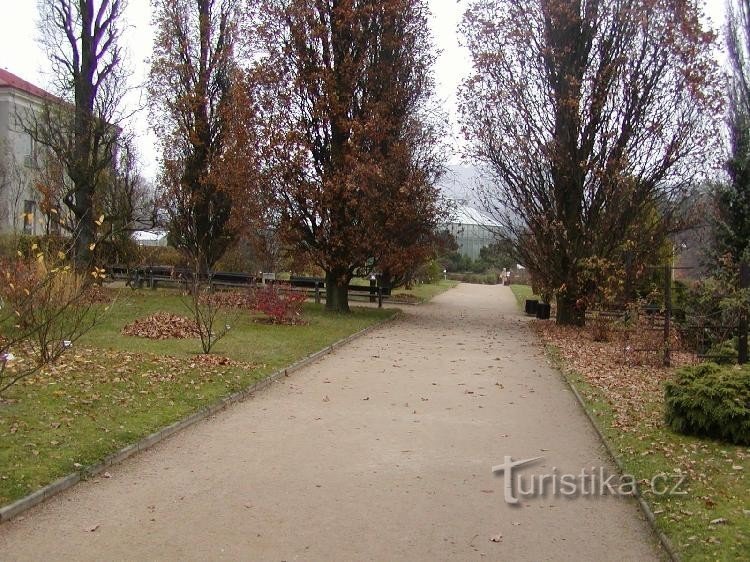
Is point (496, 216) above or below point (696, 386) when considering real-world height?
above

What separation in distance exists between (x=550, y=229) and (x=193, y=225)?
50.6 ft

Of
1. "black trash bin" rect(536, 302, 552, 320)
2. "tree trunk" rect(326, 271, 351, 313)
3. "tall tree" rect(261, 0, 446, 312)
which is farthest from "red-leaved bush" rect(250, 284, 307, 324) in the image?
"black trash bin" rect(536, 302, 552, 320)

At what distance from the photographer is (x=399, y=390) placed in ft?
35.2

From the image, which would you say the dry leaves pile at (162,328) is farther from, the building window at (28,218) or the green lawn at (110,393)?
the building window at (28,218)

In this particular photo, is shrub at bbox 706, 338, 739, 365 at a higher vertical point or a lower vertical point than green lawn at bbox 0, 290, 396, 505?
higher

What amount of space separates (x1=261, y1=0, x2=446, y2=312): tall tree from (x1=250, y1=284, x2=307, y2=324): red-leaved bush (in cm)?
342

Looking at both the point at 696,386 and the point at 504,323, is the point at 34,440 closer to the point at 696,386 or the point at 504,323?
the point at 696,386

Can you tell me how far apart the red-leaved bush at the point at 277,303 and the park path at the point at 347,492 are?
7895 millimetres

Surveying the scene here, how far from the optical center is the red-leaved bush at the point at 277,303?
1852 cm

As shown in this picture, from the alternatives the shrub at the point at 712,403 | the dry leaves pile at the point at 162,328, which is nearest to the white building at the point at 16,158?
the dry leaves pile at the point at 162,328

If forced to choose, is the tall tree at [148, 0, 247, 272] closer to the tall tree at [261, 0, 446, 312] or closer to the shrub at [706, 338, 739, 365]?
the tall tree at [261, 0, 446, 312]

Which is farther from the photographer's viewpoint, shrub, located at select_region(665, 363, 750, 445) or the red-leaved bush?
the red-leaved bush

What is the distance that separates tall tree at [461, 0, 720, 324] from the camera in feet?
67.2

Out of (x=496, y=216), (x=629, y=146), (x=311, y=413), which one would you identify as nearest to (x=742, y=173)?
(x=629, y=146)
